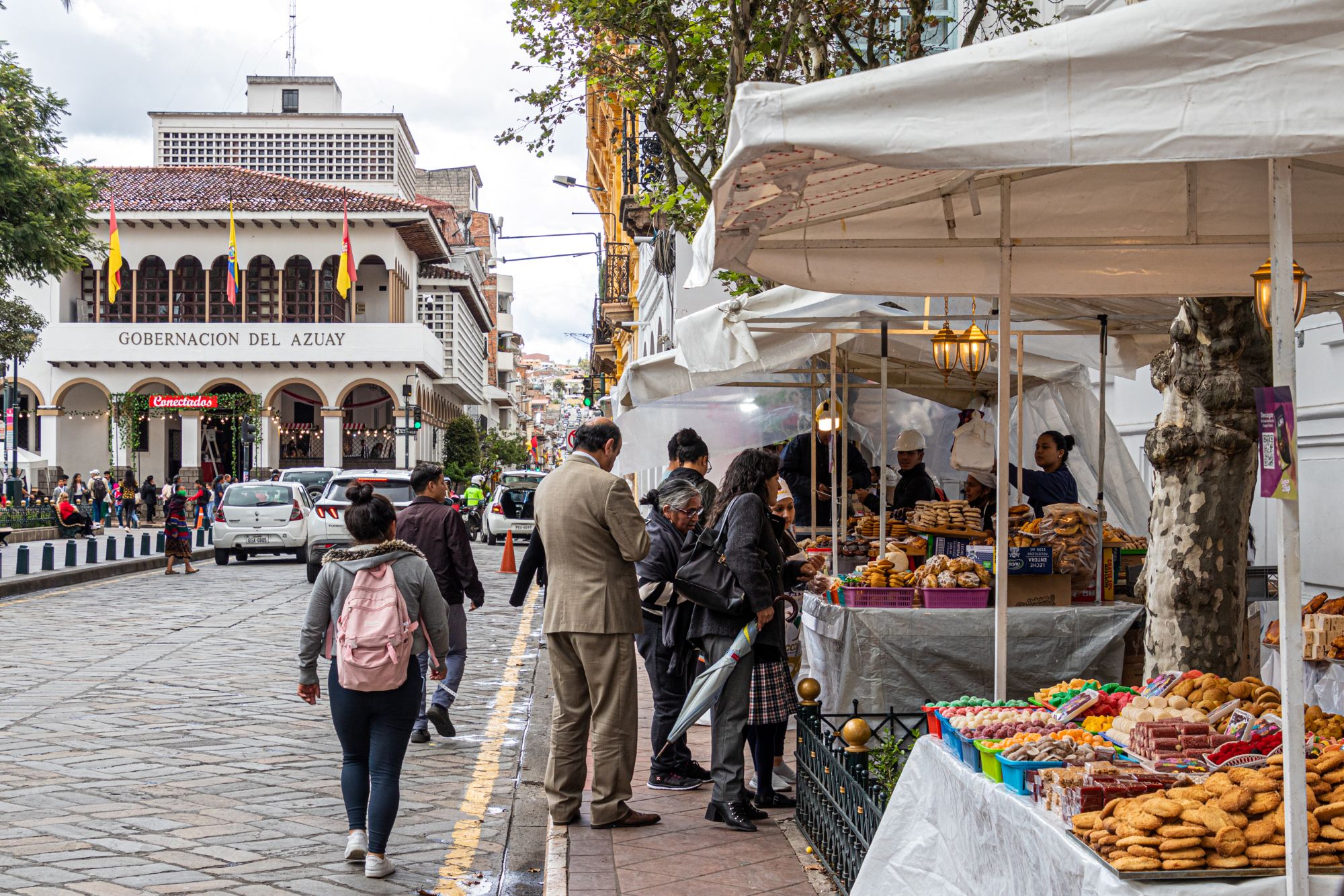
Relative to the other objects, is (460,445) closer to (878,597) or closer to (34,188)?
(34,188)

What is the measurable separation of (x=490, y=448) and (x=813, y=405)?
72.0 meters

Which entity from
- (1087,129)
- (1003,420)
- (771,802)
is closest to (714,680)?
(771,802)

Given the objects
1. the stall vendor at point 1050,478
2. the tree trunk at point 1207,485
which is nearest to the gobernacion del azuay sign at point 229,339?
the stall vendor at point 1050,478

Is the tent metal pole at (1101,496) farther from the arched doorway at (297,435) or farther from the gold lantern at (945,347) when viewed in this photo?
the arched doorway at (297,435)

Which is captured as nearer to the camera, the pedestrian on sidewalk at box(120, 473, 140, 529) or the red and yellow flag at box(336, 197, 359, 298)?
the pedestrian on sidewalk at box(120, 473, 140, 529)

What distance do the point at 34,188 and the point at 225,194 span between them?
29359 mm

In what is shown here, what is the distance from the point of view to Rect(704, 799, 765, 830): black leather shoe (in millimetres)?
6102

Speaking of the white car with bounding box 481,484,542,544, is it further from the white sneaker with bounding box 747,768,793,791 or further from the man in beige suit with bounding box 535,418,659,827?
the man in beige suit with bounding box 535,418,659,827

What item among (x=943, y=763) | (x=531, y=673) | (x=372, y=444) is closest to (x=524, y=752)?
(x=531, y=673)

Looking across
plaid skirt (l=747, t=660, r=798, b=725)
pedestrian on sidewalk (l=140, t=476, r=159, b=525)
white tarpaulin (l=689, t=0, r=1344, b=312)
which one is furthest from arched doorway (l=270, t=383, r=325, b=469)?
white tarpaulin (l=689, t=0, r=1344, b=312)

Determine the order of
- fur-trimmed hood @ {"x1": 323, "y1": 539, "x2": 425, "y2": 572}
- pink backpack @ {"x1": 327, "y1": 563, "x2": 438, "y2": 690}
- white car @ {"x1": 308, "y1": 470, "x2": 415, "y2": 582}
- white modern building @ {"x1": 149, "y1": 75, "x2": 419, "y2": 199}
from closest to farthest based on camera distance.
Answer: pink backpack @ {"x1": 327, "y1": 563, "x2": 438, "y2": 690} < fur-trimmed hood @ {"x1": 323, "y1": 539, "x2": 425, "y2": 572} < white car @ {"x1": 308, "y1": 470, "x2": 415, "y2": 582} < white modern building @ {"x1": 149, "y1": 75, "x2": 419, "y2": 199}

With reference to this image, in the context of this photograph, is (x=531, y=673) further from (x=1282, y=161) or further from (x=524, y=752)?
(x=1282, y=161)

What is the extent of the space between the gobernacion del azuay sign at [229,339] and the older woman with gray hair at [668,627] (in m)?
44.3

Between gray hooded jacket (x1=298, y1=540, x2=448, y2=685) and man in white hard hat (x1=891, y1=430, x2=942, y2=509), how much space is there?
5.87 meters
